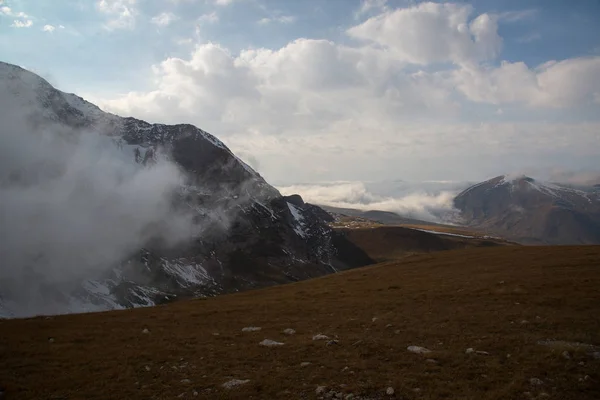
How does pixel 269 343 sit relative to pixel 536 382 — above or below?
below

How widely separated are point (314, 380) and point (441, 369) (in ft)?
20.1

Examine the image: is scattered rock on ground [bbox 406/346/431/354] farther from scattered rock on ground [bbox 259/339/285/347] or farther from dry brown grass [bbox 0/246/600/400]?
scattered rock on ground [bbox 259/339/285/347]

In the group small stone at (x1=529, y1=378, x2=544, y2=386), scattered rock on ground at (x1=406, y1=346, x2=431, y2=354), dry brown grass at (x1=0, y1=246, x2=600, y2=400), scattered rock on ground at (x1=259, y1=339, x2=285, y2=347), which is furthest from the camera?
scattered rock on ground at (x1=259, y1=339, x2=285, y2=347)

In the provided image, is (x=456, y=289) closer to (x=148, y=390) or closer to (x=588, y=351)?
(x=588, y=351)

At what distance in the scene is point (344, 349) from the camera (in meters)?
22.9

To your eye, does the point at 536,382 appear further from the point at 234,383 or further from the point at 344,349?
the point at 234,383

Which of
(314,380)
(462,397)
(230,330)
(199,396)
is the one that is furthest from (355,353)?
(230,330)

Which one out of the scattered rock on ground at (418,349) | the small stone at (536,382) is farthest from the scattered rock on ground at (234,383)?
the small stone at (536,382)

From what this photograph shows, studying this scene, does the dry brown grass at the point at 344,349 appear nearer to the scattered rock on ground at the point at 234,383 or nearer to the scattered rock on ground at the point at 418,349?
the scattered rock on ground at the point at 234,383

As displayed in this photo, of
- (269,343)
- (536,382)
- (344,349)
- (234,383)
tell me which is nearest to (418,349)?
(344,349)

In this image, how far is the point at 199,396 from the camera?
56.0 ft

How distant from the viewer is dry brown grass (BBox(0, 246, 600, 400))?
17.3 metres

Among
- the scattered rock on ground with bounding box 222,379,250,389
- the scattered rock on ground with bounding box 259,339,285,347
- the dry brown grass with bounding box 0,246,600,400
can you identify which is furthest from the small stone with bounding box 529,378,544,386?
the scattered rock on ground with bounding box 259,339,285,347

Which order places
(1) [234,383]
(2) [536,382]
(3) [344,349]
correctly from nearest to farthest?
(2) [536,382] < (1) [234,383] < (3) [344,349]
